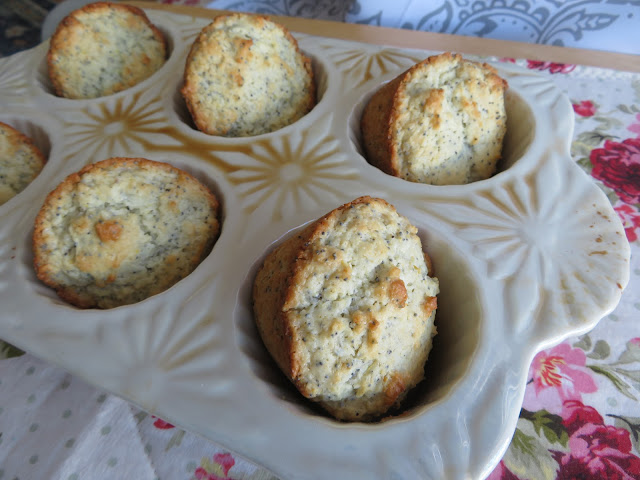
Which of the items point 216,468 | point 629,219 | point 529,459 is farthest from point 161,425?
point 629,219

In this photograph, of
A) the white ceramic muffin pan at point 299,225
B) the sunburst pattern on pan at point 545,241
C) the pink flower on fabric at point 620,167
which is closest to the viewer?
the white ceramic muffin pan at point 299,225

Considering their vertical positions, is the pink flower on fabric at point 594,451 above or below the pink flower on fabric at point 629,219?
below

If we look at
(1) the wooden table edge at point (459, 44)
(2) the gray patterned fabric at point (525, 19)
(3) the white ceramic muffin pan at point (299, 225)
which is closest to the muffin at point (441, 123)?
(3) the white ceramic muffin pan at point (299, 225)

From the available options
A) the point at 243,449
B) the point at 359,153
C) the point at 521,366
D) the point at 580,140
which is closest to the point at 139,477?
the point at 243,449

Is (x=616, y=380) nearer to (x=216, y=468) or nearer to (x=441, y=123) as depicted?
(x=441, y=123)

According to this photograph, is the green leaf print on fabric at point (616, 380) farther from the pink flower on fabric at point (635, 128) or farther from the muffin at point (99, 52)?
the muffin at point (99, 52)

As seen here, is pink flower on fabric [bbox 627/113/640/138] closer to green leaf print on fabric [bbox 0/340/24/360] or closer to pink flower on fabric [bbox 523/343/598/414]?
pink flower on fabric [bbox 523/343/598/414]

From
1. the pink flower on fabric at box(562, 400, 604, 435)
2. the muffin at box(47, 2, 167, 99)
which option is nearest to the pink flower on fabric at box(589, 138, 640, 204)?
the pink flower on fabric at box(562, 400, 604, 435)
